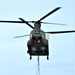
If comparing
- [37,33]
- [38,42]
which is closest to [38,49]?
[38,42]

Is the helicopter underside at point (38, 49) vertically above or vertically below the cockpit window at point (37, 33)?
below

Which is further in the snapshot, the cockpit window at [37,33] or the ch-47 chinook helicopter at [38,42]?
the cockpit window at [37,33]

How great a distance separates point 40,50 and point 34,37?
3151 mm

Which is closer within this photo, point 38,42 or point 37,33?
point 38,42

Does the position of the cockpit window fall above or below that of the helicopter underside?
above

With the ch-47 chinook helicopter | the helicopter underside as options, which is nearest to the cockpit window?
the ch-47 chinook helicopter

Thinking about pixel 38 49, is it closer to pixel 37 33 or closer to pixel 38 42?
pixel 38 42

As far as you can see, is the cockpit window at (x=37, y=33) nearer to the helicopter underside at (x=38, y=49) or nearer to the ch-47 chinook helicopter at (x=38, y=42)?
the ch-47 chinook helicopter at (x=38, y=42)

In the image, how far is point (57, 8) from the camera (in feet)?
153

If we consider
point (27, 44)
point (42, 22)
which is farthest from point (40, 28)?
point (27, 44)

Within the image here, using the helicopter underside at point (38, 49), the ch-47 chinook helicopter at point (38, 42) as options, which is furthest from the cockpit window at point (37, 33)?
the helicopter underside at point (38, 49)

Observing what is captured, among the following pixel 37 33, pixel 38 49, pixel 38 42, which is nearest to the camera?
pixel 38 49

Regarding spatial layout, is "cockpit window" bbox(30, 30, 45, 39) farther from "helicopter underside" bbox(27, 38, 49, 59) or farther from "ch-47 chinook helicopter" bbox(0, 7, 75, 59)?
"helicopter underside" bbox(27, 38, 49, 59)

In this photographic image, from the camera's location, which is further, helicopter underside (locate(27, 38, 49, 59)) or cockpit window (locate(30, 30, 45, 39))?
cockpit window (locate(30, 30, 45, 39))
